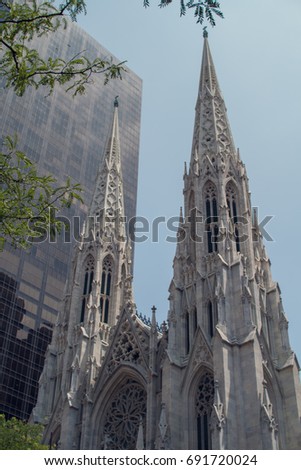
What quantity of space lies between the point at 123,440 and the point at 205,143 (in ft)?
67.5

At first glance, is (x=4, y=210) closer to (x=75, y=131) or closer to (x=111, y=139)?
(x=111, y=139)

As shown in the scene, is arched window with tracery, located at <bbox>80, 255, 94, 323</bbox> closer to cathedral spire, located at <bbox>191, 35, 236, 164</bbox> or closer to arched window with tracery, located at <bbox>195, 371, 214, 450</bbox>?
cathedral spire, located at <bbox>191, 35, 236, 164</bbox>

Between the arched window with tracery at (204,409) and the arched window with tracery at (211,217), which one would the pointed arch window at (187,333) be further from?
the arched window with tracery at (211,217)

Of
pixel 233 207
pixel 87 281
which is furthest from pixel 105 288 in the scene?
pixel 233 207

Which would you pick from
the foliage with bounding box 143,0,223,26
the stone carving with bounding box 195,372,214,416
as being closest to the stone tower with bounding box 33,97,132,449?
the stone carving with bounding box 195,372,214,416

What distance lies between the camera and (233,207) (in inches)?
1479

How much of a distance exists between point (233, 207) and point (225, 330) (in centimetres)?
1046

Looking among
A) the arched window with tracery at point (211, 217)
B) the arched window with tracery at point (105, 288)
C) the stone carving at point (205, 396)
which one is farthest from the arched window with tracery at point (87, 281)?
the stone carving at point (205, 396)

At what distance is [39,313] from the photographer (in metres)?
51.0

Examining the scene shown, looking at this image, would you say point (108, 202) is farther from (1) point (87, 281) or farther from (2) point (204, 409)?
(2) point (204, 409)

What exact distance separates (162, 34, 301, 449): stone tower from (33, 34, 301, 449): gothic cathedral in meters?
0.06

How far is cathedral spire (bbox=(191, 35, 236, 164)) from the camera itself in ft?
134

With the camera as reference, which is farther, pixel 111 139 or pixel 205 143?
pixel 111 139
